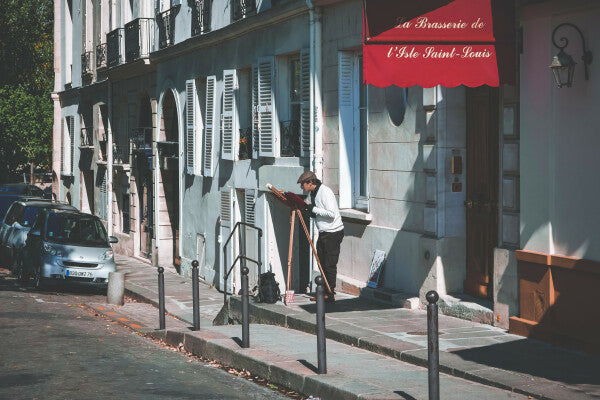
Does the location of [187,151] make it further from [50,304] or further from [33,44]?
[33,44]

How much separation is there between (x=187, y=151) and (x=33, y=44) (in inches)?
824

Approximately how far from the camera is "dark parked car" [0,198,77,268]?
22438 millimetres

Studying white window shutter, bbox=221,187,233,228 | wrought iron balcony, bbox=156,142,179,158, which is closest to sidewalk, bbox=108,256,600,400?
white window shutter, bbox=221,187,233,228

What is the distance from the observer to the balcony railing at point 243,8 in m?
18.5

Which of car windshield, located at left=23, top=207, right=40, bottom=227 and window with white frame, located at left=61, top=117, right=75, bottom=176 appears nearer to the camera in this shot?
car windshield, located at left=23, top=207, right=40, bottom=227

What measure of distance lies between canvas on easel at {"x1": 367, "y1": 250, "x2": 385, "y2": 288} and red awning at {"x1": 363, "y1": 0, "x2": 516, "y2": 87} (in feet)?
12.8

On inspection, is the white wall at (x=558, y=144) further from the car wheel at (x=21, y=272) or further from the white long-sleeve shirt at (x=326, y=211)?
the car wheel at (x=21, y=272)

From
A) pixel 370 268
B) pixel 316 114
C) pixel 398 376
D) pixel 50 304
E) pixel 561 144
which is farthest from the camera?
pixel 50 304

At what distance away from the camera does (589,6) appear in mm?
9305

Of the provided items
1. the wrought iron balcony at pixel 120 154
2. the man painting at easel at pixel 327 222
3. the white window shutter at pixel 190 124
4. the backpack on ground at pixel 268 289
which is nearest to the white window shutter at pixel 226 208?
the white window shutter at pixel 190 124

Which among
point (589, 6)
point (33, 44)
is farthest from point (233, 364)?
point (33, 44)

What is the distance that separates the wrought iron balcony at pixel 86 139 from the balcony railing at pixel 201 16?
37.4 feet

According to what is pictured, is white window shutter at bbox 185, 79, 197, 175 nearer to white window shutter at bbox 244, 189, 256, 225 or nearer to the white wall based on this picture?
white window shutter at bbox 244, 189, 256, 225

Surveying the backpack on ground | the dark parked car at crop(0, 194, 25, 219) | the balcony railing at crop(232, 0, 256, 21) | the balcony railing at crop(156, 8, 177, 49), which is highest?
the balcony railing at crop(156, 8, 177, 49)
